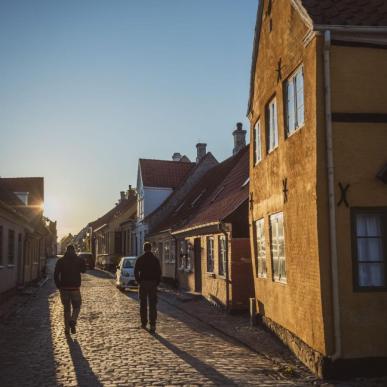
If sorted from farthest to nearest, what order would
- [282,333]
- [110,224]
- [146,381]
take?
[110,224] < [282,333] < [146,381]

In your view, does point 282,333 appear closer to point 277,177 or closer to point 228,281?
point 277,177

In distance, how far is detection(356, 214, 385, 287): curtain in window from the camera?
7.54 meters

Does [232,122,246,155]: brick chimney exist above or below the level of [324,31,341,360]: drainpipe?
above

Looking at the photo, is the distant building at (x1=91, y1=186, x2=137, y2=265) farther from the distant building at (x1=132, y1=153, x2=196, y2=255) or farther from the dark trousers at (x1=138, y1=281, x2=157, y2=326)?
the dark trousers at (x1=138, y1=281, x2=157, y2=326)

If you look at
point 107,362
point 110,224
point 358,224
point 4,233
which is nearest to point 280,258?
point 358,224

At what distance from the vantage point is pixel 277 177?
10156 millimetres

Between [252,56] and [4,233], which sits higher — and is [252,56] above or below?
above

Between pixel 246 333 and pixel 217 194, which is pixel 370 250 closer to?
pixel 246 333

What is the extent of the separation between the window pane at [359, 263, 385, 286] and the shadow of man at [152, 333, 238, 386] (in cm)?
249

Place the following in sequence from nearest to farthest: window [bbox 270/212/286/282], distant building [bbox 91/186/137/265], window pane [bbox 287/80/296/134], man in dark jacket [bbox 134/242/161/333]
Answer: window pane [bbox 287/80/296/134] → window [bbox 270/212/286/282] → man in dark jacket [bbox 134/242/161/333] → distant building [bbox 91/186/137/265]

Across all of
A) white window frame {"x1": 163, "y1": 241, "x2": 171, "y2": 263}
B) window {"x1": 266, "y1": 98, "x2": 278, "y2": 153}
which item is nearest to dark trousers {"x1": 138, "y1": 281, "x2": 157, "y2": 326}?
window {"x1": 266, "y1": 98, "x2": 278, "y2": 153}

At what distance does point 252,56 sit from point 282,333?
22.3ft

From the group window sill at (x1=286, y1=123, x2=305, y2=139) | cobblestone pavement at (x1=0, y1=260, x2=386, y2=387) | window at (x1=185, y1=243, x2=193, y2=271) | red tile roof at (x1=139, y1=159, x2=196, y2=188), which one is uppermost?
red tile roof at (x1=139, y1=159, x2=196, y2=188)

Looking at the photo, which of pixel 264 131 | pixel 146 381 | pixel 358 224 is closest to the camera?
pixel 146 381
